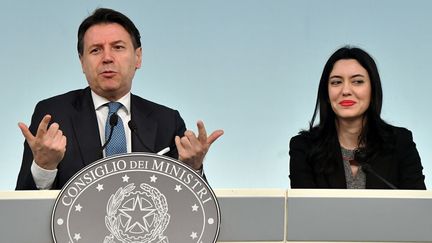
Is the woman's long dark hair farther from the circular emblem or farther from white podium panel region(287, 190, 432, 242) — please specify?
the circular emblem

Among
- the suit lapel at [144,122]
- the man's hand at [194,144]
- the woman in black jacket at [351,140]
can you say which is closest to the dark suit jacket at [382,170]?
the woman in black jacket at [351,140]

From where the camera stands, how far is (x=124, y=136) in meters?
2.10

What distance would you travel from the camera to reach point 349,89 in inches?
99.0

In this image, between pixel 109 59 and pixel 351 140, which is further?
pixel 351 140

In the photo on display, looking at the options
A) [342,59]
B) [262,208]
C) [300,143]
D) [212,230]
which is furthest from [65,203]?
[342,59]

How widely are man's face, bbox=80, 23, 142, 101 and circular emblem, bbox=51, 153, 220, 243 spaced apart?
0.86 m

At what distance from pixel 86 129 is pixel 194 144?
56 centimetres

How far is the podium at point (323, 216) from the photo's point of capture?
1495 millimetres

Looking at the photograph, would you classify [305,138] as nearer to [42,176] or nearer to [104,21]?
[104,21]

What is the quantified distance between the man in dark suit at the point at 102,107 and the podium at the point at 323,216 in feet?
2.09

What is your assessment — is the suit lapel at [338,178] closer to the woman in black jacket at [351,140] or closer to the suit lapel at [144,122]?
the woman in black jacket at [351,140]

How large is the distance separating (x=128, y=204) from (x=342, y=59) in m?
1.45

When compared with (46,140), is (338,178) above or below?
below

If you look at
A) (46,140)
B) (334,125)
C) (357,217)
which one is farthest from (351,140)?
(46,140)
